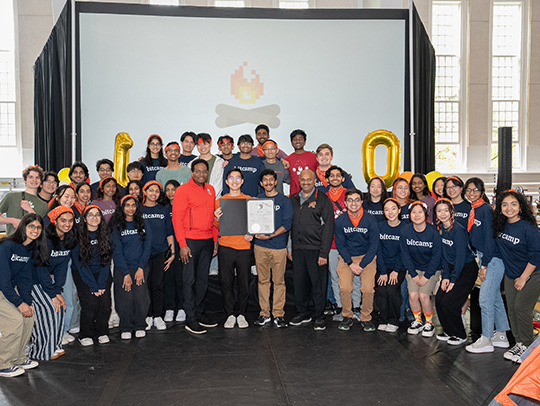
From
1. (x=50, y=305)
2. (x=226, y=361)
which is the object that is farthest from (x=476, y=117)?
(x=50, y=305)

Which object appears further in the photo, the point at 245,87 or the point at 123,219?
the point at 245,87

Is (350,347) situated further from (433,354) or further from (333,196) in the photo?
(333,196)

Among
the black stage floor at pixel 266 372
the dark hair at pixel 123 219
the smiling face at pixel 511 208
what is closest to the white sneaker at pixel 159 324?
the black stage floor at pixel 266 372

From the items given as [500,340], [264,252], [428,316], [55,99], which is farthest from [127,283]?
[55,99]

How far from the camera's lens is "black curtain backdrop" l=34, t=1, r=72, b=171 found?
724 cm

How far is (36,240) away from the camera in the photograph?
4094mm

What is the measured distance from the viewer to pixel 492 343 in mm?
4551

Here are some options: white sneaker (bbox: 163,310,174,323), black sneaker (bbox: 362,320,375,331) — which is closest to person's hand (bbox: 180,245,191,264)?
white sneaker (bbox: 163,310,174,323)

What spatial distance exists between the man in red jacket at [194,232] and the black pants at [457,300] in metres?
2.54

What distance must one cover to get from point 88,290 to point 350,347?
2.65 metres

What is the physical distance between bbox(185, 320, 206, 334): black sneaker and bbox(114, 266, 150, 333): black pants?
476 millimetres

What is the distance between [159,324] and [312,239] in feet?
6.41

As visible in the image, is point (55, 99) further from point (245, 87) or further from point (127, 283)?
point (127, 283)

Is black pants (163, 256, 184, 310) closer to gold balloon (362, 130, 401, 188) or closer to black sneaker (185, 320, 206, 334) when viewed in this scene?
black sneaker (185, 320, 206, 334)
